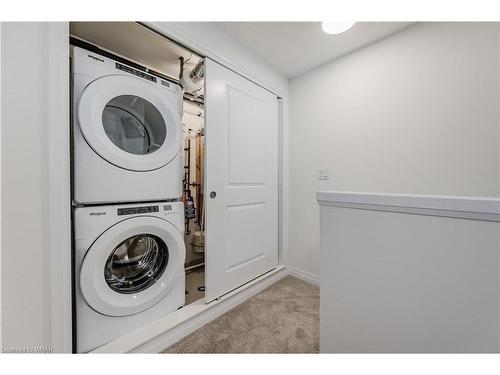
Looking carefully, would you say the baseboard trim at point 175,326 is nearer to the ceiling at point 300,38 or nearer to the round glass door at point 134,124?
the round glass door at point 134,124

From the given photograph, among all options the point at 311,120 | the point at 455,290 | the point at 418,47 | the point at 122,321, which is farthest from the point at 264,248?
the point at 418,47

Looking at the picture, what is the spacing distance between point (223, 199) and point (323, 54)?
5.10 feet

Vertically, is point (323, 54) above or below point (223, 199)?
above

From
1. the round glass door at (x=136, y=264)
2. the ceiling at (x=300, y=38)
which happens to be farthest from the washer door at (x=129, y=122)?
the ceiling at (x=300, y=38)

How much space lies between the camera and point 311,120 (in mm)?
2035

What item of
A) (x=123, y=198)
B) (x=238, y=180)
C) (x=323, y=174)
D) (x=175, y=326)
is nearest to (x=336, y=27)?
(x=323, y=174)

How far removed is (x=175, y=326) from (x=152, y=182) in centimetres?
89

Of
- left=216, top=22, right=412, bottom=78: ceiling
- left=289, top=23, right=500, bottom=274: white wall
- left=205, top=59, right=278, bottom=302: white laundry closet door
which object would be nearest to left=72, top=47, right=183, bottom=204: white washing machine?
left=205, top=59, right=278, bottom=302: white laundry closet door

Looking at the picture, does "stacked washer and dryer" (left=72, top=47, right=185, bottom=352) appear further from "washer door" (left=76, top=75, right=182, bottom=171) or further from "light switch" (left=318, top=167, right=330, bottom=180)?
"light switch" (left=318, top=167, right=330, bottom=180)

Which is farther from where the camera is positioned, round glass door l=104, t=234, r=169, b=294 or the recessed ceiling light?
the recessed ceiling light

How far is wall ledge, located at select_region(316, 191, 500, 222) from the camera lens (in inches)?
20.7

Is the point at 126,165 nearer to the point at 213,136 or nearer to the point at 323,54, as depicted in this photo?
the point at 213,136

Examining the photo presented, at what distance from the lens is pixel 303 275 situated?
6.82 feet

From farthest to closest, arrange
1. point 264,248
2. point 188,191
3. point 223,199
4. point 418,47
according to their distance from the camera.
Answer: point 188,191 → point 264,248 → point 223,199 → point 418,47
